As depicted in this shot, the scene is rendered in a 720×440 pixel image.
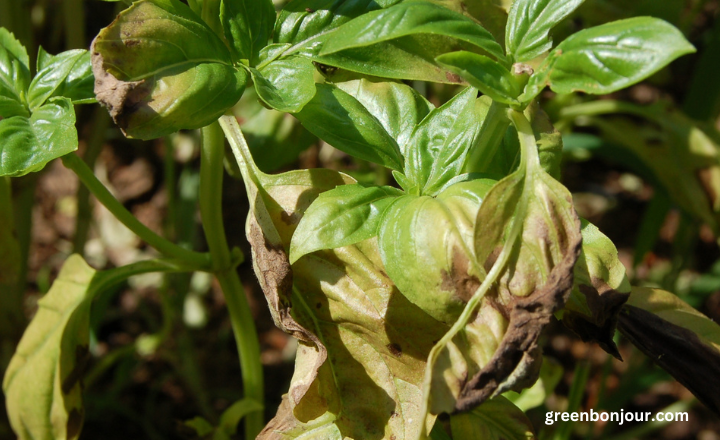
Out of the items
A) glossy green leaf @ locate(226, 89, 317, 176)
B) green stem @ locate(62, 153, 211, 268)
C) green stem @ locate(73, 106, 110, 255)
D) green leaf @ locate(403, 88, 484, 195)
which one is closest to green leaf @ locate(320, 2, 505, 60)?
green leaf @ locate(403, 88, 484, 195)

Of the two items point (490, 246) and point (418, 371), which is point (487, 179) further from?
point (418, 371)

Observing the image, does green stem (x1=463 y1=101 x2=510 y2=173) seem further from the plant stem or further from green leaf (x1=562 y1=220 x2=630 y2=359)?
the plant stem

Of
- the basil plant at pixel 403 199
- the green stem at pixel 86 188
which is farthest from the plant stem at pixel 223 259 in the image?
the green stem at pixel 86 188

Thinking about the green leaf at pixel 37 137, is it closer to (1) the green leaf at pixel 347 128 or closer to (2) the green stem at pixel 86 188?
(1) the green leaf at pixel 347 128

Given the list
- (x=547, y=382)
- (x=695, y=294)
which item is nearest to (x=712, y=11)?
(x=695, y=294)

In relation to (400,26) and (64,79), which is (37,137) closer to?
(64,79)
